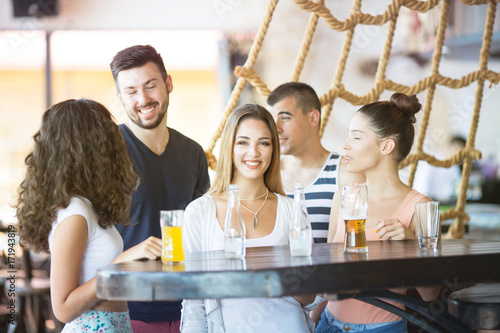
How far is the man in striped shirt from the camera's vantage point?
1941 millimetres

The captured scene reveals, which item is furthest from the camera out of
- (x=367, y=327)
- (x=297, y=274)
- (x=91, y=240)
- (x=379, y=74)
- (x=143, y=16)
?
(x=143, y=16)

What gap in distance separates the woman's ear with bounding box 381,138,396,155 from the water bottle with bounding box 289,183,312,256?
46 centimetres

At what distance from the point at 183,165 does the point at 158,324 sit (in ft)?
1.55

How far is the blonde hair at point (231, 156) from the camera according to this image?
1.56 meters

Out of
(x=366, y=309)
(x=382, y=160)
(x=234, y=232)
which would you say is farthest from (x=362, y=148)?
(x=234, y=232)

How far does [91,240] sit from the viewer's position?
1272 mm

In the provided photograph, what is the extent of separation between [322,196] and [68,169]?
0.91 meters

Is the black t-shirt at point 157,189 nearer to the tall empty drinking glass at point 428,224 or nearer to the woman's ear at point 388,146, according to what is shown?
the woman's ear at point 388,146

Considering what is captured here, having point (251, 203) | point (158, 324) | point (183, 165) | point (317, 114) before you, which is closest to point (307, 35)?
point (317, 114)

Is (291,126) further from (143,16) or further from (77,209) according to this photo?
(143,16)

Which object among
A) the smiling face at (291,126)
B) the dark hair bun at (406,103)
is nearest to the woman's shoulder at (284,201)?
the dark hair bun at (406,103)

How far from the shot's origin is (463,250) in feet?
4.09

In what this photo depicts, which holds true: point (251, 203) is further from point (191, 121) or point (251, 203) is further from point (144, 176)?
point (191, 121)

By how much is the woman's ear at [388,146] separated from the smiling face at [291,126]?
498 millimetres
